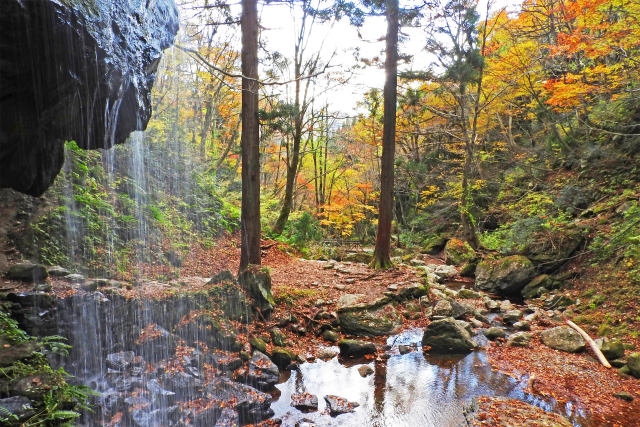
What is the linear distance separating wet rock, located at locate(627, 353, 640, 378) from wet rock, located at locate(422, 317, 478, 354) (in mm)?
2298

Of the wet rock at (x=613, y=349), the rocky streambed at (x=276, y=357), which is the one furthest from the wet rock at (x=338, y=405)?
the wet rock at (x=613, y=349)

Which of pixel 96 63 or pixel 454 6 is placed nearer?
pixel 96 63

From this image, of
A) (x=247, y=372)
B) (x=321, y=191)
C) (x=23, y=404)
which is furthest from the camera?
(x=321, y=191)

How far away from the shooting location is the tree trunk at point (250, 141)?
7.69m

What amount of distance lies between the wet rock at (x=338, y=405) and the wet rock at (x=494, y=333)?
3.81 meters

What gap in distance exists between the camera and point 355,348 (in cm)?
659

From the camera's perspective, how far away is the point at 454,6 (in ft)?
41.2

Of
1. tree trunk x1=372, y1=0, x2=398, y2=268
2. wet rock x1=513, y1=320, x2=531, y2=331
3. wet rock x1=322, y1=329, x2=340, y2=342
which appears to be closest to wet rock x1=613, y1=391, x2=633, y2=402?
wet rock x1=513, y1=320, x2=531, y2=331

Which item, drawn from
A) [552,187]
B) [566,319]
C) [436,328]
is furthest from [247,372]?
[552,187]

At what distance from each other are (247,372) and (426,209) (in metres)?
19.4

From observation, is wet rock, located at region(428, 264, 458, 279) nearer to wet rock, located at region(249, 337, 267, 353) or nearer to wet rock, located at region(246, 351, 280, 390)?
wet rock, located at region(249, 337, 267, 353)

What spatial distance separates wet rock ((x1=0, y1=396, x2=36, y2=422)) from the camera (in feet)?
9.26

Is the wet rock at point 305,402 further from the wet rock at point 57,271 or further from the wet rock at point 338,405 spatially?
the wet rock at point 57,271

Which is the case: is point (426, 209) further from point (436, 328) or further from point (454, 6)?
point (436, 328)
